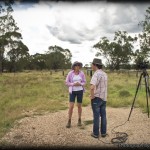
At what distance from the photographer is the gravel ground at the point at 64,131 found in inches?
238

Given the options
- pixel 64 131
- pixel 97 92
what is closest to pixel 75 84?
pixel 97 92

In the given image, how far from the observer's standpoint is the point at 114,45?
6050 cm

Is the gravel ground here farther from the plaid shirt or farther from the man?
the plaid shirt

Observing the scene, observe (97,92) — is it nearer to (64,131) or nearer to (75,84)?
(75,84)

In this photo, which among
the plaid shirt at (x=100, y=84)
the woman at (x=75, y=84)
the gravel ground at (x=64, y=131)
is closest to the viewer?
the gravel ground at (x=64, y=131)

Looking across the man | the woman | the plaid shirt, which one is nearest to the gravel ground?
the man

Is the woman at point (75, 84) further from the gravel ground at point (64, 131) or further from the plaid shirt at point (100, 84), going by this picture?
the plaid shirt at point (100, 84)

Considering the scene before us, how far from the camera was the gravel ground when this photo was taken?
604cm

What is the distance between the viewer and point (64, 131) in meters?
6.96

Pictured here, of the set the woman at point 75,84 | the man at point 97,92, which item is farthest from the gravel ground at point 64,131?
the woman at point 75,84

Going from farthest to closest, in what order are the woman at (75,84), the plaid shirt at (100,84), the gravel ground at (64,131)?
1. the woman at (75,84)
2. the plaid shirt at (100,84)
3. the gravel ground at (64,131)

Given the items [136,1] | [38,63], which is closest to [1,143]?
[136,1]

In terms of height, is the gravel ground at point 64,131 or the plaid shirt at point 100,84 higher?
the plaid shirt at point 100,84

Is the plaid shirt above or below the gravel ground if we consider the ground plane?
above
